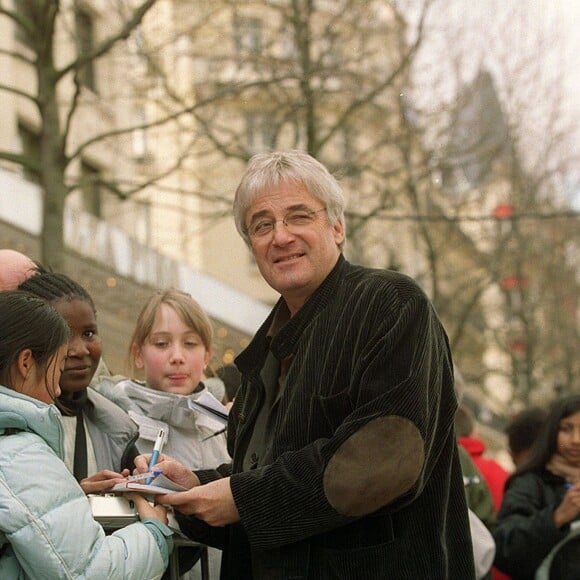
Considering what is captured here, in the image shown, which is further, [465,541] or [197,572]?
[197,572]

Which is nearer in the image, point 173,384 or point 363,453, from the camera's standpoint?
point 363,453

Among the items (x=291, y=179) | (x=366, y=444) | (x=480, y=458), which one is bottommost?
(x=480, y=458)

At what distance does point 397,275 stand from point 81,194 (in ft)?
67.6

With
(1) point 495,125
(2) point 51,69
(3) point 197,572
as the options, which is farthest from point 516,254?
(3) point 197,572

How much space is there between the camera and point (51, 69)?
1228cm

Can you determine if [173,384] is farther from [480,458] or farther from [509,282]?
[509,282]

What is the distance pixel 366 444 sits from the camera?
137 inches

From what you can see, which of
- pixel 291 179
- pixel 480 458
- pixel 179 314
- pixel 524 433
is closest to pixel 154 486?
pixel 291 179

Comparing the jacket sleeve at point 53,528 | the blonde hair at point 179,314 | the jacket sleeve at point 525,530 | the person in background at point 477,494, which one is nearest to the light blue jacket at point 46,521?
the jacket sleeve at point 53,528

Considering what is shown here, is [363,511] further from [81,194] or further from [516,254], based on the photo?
[516,254]

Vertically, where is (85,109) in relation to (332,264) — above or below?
above

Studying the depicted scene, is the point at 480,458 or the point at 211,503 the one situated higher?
the point at 211,503

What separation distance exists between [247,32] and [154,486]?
16.3 metres

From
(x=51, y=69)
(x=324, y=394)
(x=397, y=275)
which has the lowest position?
(x=324, y=394)
